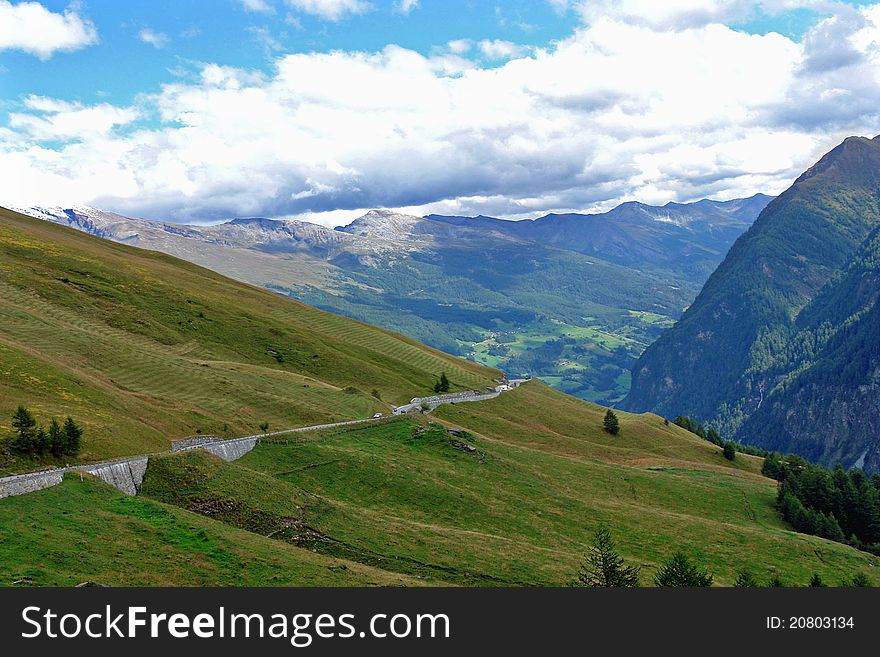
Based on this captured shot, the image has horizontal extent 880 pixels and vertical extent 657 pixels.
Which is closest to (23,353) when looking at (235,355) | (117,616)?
(235,355)

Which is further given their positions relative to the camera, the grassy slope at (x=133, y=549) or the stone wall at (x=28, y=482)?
the stone wall at (x=28, y=482)

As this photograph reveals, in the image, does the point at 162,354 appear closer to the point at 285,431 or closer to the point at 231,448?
the point at 285,431

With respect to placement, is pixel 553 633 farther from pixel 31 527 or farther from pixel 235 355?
pixel 235 355

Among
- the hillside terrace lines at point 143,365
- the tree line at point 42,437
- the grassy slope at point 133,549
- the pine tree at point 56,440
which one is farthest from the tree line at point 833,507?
the pine tree at point 56,440

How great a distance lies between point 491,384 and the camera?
16100cm

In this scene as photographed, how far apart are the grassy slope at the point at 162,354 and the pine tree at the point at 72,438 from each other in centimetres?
158

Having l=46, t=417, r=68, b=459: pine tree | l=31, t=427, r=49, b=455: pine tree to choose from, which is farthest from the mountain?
l=46, t=417, r=68, b=459: pine tree

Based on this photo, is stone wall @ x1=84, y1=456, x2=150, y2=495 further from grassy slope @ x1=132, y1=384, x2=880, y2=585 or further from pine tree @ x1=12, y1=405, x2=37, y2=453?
pine tree @ x1=12, y1=405, x2=37, y2=453

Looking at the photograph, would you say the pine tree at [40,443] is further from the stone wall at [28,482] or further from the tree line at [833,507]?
the tree line at [833,507]

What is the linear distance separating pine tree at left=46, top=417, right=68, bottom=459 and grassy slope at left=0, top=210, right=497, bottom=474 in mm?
2890

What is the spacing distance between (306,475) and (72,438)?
2230 cm

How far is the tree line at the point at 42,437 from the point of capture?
176 feet

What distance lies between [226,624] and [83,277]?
136 meters

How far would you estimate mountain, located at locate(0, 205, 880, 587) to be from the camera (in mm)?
43281
